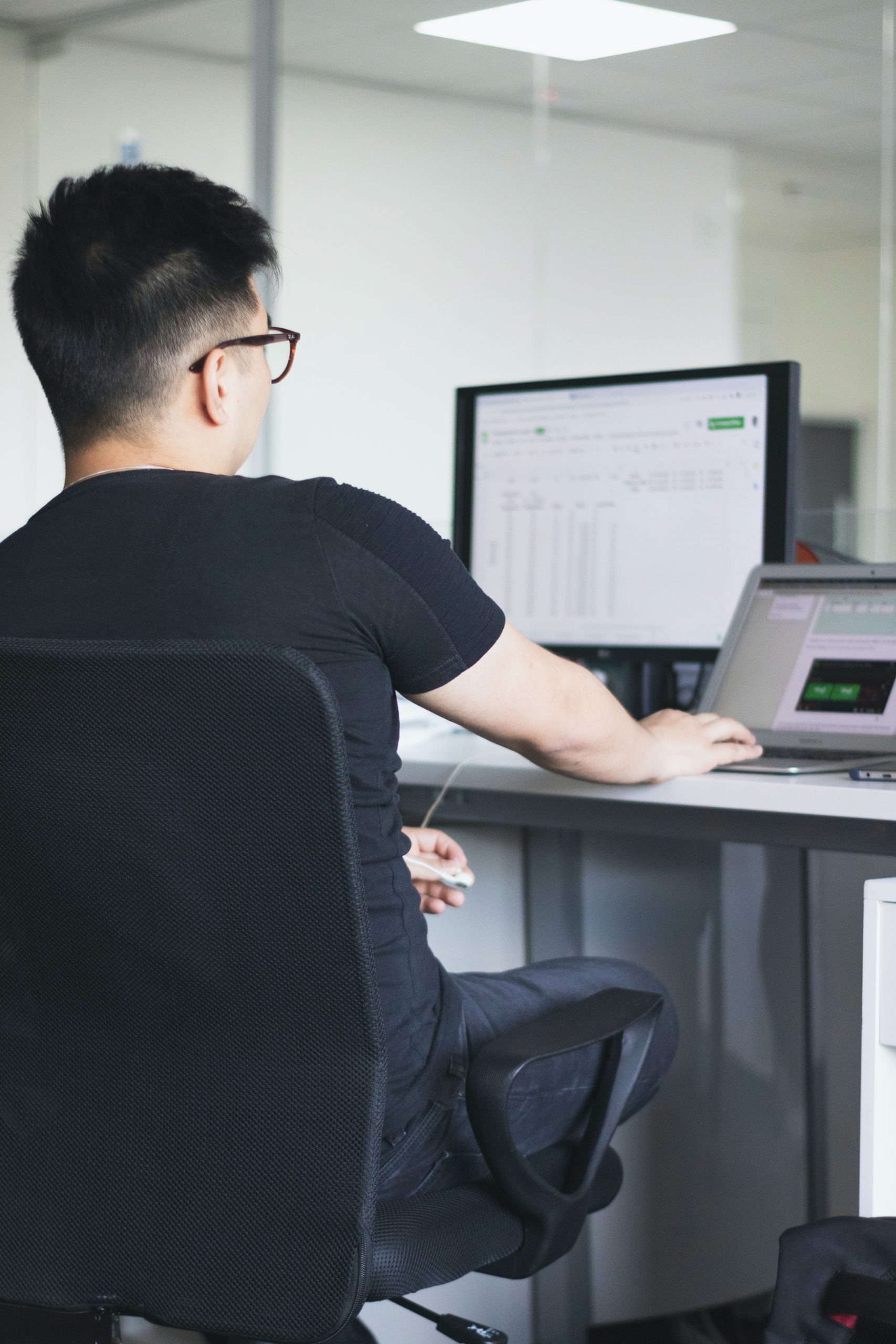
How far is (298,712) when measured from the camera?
1.01m

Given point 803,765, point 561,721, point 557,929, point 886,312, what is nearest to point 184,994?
point 561,721

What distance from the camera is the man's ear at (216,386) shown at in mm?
1260

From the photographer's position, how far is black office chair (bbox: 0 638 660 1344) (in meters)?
1.03

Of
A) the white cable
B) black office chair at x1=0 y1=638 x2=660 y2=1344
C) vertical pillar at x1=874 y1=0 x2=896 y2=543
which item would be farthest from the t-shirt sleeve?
vertical pillar at x1=874 y1=0 x2=896 y2=543

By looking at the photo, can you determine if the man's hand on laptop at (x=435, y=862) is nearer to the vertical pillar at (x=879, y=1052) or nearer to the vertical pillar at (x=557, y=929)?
the vertical pillar at (x=879, y=1052)

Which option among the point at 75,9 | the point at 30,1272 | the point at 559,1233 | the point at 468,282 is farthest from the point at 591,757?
the point at 75,9

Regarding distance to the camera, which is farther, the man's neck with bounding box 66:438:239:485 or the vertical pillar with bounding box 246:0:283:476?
the vertical pillar with bounding box 246:0:283:476

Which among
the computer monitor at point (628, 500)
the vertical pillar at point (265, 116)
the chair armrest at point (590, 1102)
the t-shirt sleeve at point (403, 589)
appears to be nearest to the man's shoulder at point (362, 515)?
the t-shirt sleeve at point (403, 589)

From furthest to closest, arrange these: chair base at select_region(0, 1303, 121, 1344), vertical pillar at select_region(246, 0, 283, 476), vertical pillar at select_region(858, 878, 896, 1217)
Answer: vertical pillar at select_region(246, 0, 283, 476)
chair base at select_region(0, 1303, 121, 1344)
vertical pillar at select_region(858, 878, 896, 1217)

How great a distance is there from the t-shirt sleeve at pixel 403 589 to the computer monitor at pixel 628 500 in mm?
856

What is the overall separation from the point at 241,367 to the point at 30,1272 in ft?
2.26

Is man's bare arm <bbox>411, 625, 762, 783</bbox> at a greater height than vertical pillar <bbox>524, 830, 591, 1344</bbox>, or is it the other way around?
man's bare arm <bbox>411, 625, 762, 783</bbox>

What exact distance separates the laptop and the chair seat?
1.96 feet

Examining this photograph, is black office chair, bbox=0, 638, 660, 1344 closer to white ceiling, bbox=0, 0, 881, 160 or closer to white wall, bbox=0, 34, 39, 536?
white wall, bbox=0, 34, 39, 536
